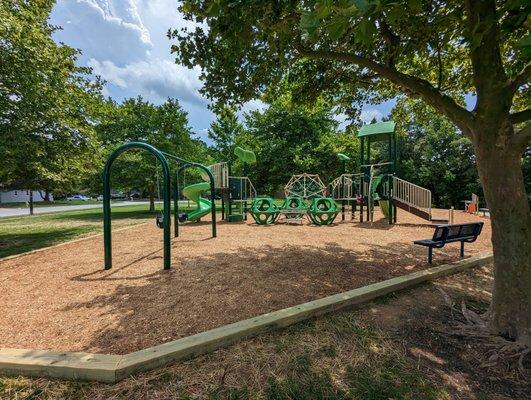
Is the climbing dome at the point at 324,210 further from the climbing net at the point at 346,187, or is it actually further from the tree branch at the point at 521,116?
the tree branch at the point at 521,116

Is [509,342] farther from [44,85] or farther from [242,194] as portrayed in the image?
[242,194]

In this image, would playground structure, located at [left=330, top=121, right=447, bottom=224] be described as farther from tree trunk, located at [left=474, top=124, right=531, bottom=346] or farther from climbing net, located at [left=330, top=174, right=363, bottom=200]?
tree trunk, located at [left=474, top=124, right=531, bottom=346]

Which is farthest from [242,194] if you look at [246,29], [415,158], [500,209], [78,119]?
[415,158]

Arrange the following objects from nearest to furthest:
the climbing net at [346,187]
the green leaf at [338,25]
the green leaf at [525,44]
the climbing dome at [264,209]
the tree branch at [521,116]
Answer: the green leaf at [525,44], the green leaf at [338,25], the tree branch at [521,116], the climbing dome at [264,209], the climbing net at [346,187]

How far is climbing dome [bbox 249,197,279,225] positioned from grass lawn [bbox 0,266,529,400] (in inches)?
345

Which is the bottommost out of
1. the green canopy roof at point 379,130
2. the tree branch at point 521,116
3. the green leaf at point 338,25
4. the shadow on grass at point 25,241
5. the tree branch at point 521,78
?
the shadow on grass at point 25,241

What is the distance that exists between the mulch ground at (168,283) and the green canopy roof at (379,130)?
6.30 m

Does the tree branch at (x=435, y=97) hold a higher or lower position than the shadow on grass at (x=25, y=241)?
higher

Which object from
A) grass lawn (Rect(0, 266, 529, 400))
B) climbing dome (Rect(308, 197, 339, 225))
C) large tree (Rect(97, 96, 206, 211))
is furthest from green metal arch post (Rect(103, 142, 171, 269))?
large tree (Rect(97, 96, 206, 211))

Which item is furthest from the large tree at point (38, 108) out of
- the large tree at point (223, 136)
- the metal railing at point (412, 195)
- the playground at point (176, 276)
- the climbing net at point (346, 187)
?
the large tree at point (223, 136)

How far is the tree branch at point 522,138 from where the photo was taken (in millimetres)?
2986

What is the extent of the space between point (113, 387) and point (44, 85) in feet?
27.0

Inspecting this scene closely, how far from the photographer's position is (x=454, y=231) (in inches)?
221

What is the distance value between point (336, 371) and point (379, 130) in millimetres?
12188
